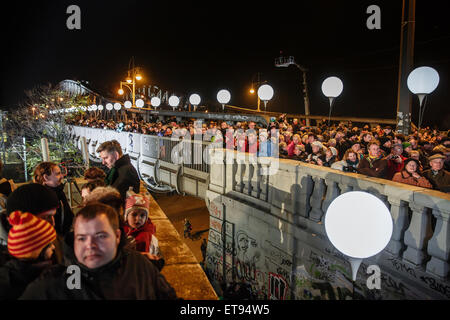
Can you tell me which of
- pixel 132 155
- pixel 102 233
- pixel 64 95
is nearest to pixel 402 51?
pixel 102 233

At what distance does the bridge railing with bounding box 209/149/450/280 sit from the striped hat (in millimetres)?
3808

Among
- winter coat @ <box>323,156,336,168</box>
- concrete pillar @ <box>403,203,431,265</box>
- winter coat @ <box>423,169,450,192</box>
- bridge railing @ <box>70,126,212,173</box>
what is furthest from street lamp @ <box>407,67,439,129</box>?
bridge railing @ <box>70,126,212,173</box>

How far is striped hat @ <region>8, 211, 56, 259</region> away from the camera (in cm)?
189

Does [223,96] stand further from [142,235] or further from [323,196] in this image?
[142,235]

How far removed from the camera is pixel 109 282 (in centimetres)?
175

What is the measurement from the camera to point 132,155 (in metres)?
14.7

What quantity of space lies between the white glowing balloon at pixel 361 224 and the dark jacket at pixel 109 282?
5.44 ft

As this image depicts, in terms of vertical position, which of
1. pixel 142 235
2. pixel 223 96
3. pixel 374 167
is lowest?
pixel 142 235

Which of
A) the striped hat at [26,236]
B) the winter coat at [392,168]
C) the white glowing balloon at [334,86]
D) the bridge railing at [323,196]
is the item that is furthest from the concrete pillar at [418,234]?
the white glowing balloon at [334,86]

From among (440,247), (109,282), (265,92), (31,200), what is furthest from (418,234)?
(265,92)

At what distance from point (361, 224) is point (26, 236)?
2640mm

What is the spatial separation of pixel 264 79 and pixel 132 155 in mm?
18183

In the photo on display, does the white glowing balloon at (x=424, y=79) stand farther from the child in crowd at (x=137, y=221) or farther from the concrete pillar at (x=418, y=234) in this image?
the child in crowd at (x=137, y=221)

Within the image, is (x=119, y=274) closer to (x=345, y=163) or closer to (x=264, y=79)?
(x=345, y=163)
